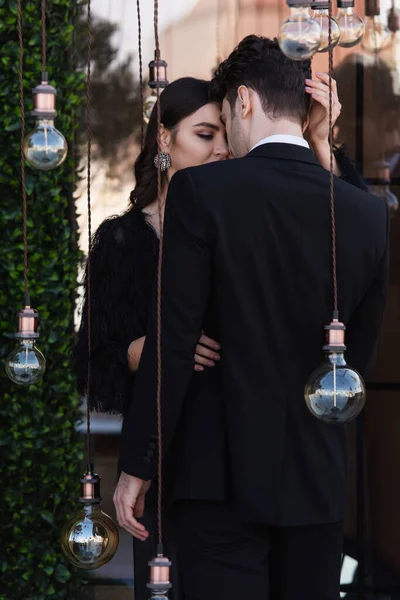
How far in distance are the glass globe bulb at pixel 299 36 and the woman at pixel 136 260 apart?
801 mm

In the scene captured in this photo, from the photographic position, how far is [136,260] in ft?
9.71

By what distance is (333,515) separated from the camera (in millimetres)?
2445

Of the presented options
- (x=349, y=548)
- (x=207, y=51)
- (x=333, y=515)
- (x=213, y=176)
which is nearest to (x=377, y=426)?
(x=349, y=548)

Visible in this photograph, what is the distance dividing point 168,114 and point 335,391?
4.44 ft

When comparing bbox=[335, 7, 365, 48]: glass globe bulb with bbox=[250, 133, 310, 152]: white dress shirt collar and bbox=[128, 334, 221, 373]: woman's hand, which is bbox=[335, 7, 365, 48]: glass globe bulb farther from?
bbox=[128, 334, 221, 373]: woman's hand

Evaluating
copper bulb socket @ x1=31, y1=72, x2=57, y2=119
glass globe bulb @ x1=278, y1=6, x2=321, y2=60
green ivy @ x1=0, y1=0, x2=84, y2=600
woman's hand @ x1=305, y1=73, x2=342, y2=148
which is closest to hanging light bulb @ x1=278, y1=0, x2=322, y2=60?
glass globe bulb @ x1=278, y1=6, x2=321, y2=60

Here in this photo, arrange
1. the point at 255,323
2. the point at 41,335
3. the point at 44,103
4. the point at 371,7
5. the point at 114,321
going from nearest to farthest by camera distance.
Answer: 1. the point at 44,103
2. the point at 255,323
3. the point at 114,321
4. the point at 41,335
5. the point at 371,7

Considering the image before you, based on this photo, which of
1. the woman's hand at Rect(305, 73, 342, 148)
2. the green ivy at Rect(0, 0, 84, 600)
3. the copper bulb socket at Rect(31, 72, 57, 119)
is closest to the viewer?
the copper bulb socket at Rect(31, 72, 57, 119)

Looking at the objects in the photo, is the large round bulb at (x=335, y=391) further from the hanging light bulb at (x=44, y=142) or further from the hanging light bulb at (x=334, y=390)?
the hanging light bulb at (x=44, y=142)

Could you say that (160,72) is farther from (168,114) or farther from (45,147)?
(45,147)

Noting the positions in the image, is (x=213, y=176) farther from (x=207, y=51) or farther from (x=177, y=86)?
(x=207, y=51)

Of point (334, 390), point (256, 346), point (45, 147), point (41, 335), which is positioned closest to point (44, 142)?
point (45, 147)

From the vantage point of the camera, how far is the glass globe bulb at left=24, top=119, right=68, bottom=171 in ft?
7.07

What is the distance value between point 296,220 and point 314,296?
17cm
